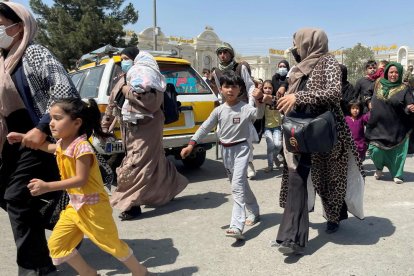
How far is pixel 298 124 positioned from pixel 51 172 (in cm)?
193

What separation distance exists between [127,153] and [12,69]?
2.00 m

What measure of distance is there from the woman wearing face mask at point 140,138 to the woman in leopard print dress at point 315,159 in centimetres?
157

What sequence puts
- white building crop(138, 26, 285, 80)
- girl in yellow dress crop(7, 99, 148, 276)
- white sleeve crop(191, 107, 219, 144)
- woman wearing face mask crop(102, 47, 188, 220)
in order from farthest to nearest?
white building crop(138, 26, 285, 80) < woman wearing face mask crop(102, 47, 188, 220) < white sleeve crop(191, 107, 219, 144) < girl in yellow dress crop(7, 99, 148, 276)

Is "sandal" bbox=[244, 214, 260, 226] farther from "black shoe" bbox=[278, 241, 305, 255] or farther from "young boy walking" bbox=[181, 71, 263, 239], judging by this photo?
"black shoe" bbox=[278, 241, 305, 255]

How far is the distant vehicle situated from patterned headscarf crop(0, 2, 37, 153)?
2583 millimetres

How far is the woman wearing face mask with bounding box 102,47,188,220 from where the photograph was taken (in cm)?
450

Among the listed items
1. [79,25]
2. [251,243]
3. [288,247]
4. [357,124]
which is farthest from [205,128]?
[79,25]

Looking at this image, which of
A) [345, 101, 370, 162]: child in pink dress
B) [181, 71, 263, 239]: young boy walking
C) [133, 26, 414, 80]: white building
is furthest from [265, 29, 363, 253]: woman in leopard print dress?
[133, 26, 414, 80]: white building

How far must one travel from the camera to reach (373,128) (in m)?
6.23

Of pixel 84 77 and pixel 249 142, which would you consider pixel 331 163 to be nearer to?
pixel 249 142

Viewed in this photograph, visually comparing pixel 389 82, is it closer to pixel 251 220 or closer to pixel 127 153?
pixel 251 220

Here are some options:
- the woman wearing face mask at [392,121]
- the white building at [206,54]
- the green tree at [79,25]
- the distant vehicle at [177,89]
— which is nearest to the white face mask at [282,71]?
the distant vehicle at [177,89]

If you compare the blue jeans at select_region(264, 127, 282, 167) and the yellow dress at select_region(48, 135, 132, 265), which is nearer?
the yellow dress at select_region(48, 135, 132, 265)

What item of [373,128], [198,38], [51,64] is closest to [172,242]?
[51,64]
